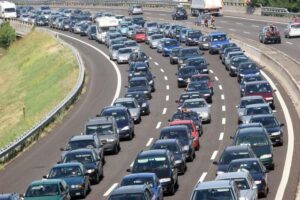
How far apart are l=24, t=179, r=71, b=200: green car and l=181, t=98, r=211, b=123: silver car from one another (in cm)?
1873

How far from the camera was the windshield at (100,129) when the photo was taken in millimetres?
45094

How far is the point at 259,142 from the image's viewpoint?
3888cm

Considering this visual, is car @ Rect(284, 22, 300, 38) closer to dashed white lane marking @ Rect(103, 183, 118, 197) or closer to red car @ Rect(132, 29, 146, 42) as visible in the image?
red car @ Rect(132, 29, 146, 42)

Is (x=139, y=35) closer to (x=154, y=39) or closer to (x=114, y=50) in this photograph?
(x=154, y=39)

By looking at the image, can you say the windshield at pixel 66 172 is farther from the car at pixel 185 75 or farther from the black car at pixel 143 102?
the car at pixel 185 75

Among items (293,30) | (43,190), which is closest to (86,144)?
(43,190)

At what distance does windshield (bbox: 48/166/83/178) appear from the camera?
118 feet

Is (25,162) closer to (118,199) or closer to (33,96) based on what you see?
(118,199)

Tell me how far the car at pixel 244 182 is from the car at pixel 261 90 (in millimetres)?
23104

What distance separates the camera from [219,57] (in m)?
80.2

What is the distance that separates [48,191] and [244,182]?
6.85 m

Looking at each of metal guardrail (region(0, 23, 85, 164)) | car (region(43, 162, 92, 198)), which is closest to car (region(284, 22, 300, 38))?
metal guardrail (region(0, 23, 85, 164))

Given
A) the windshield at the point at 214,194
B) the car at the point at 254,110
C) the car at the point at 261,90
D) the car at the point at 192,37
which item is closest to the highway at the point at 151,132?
the car at the point at 261,90

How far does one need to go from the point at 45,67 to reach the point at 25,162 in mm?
50733
